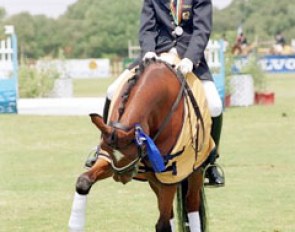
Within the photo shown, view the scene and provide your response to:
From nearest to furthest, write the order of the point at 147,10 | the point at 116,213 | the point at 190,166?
the point at 190,166 → the point at 147,10 → the point at 116,213

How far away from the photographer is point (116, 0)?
273 ft

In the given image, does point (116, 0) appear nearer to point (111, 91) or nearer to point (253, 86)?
point (253, 86)

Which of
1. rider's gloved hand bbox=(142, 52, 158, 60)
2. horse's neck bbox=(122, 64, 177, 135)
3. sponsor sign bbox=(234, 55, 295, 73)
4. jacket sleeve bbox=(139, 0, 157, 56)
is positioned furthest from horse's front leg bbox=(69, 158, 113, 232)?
sponsor sign bbox=(234, 55, 295, 73)

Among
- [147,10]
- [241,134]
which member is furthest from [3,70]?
[147,10]

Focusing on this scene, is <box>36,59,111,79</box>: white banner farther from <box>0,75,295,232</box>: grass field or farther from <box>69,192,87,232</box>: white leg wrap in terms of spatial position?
<box>69,192,87,232</box>: white leg wrap

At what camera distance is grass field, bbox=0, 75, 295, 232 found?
311 inches

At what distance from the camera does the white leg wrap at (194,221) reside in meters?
6.48

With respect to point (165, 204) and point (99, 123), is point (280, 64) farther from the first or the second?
point (99, 123)

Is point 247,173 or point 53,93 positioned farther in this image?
point 53,93

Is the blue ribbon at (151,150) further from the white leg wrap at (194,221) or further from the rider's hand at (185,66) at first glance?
the white leg wrap at (194,221)

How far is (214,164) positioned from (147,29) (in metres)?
1.16

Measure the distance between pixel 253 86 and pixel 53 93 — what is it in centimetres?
539

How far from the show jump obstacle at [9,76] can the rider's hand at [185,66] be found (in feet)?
43.6

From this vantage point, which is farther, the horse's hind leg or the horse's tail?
the horse's tail
